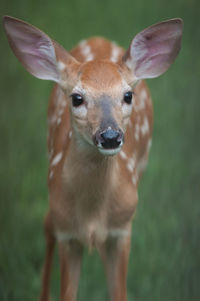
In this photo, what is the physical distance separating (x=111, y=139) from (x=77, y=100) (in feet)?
1.32

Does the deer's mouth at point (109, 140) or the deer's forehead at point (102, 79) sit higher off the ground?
the deer's forehead at point (102, 79)

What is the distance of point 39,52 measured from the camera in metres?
4.69

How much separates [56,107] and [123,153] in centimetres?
91

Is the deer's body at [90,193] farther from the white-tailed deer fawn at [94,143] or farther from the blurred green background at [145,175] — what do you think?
the blurred green background at [145,175]

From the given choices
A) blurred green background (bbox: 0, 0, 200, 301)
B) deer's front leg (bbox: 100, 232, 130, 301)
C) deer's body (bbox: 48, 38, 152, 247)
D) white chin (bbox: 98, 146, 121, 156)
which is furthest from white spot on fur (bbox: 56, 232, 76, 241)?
white chin (bbox: 98, 146, 121, 156)

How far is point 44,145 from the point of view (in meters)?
7.05

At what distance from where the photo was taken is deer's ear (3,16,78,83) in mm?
4594

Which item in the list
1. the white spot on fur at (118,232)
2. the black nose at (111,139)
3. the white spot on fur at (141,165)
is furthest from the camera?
the white spot on fur at (141,165)

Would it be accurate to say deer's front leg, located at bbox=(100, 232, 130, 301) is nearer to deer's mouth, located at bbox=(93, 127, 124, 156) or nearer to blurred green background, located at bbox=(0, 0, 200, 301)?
blurred green background, located at bbox=(0, 0, 200, 301)

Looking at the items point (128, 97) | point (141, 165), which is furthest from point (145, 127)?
point (128, 97)

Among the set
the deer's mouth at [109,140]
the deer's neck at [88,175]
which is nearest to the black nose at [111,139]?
the deer's mouth at [109,140]

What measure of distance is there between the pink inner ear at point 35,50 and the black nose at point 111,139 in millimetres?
743

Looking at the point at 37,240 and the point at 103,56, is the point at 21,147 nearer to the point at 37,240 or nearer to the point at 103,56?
the point at 37,240

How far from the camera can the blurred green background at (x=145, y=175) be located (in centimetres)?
558
